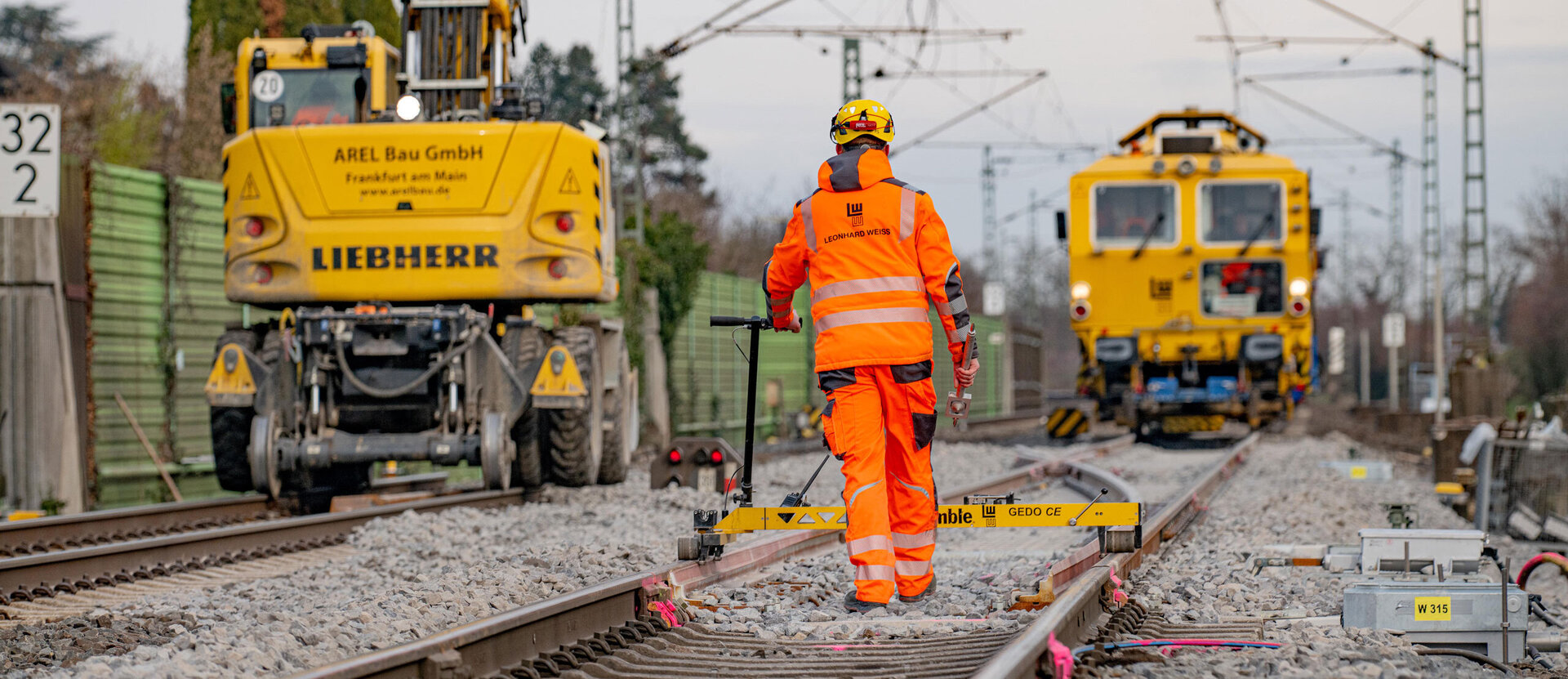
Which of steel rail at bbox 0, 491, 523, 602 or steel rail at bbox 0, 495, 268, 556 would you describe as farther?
steel rail at bbox 0, 495, 268, 556

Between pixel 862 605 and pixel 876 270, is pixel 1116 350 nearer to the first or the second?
pixel 876 270

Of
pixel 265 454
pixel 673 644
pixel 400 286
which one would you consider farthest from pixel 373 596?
pixel 400 286

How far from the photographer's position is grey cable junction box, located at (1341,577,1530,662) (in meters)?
5.13

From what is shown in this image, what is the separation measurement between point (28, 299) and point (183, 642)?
7.71m

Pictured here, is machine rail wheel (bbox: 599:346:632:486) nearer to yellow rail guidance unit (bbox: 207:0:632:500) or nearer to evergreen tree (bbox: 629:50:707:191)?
yellow rail guidance unit (bbox: 207:0:632:500)

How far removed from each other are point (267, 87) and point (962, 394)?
23.9ft

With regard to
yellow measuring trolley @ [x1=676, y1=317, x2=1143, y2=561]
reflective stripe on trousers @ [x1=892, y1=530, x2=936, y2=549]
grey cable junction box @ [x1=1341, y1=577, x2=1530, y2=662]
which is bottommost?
grey cable junction box @ [x1=1341, y1=577, x2=1530, y2=662]

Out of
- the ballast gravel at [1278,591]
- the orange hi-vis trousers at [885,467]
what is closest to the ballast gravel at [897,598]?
the orange hi-vis trousers at [885,467]

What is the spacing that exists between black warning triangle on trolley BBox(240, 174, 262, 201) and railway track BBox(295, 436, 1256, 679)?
230 inches

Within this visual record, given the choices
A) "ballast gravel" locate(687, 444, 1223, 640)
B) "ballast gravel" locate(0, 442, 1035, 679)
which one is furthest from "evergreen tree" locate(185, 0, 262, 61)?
"ballast gravel" locate(687, 444, 1223, 640)

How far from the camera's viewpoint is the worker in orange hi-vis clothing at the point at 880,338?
5914mm

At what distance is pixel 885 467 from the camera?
6.07 meters

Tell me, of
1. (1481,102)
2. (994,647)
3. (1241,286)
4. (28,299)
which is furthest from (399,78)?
(1481,102)

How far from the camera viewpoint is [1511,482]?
1221 cm
